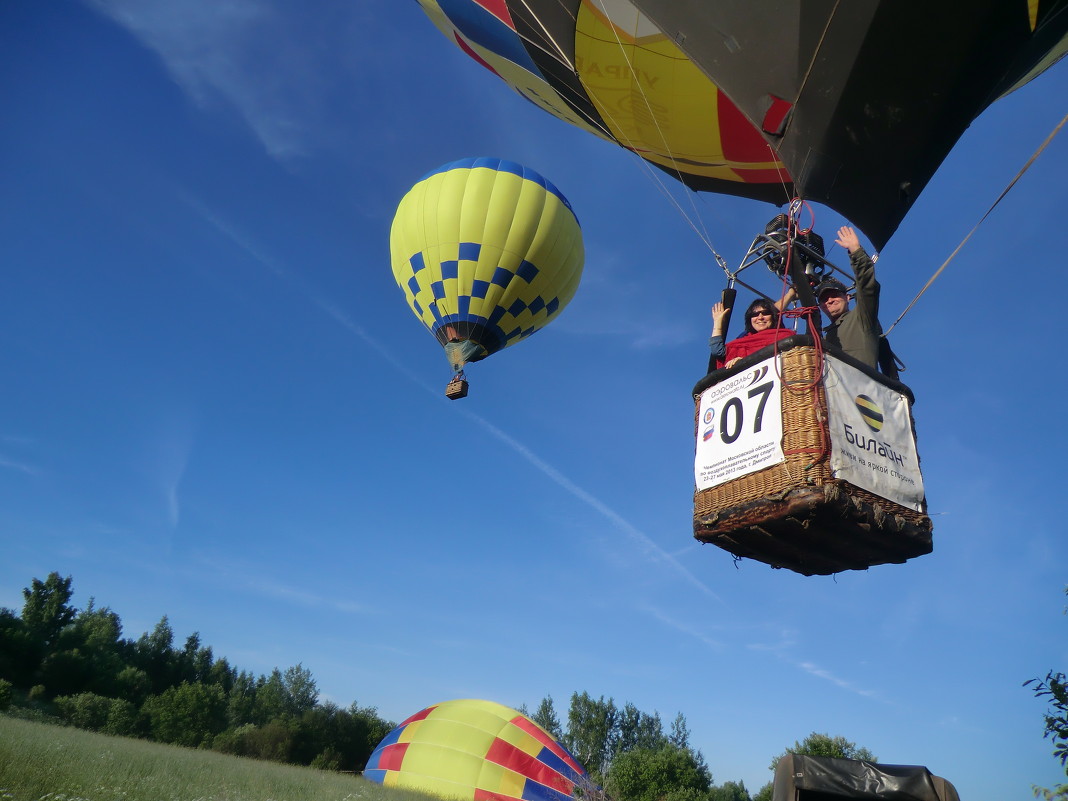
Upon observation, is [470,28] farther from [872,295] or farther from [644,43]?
[872,295]

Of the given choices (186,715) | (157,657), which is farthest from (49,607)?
(186,715)

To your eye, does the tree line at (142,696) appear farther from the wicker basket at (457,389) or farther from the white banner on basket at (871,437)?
the white banner on basket at (871,437)

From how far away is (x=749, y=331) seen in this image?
11.5 ft

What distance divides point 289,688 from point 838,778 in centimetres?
4720

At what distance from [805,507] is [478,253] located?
10.5 meters

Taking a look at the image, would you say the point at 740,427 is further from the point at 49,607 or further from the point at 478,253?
the point at 49,607

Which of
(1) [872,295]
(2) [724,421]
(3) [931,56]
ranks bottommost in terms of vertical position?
(2) [724,421]

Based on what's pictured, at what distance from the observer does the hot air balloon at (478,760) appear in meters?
14.3

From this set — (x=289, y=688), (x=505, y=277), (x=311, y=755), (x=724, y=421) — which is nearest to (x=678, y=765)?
(x=311, y=755)

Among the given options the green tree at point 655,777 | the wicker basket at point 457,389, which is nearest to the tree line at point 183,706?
the green tree at point 655,777

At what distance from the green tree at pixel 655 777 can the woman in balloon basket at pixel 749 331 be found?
71.9 ft

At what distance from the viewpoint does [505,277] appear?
1270cm

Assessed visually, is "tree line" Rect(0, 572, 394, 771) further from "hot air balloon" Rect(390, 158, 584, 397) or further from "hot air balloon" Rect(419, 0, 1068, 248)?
"hot air balloon" Rect(419, 0, 1068, 248)

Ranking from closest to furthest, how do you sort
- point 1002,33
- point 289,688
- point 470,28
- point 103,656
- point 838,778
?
point 1002,33 < point 838,778 < point 470,28 < point 103,656 < point 289,688
